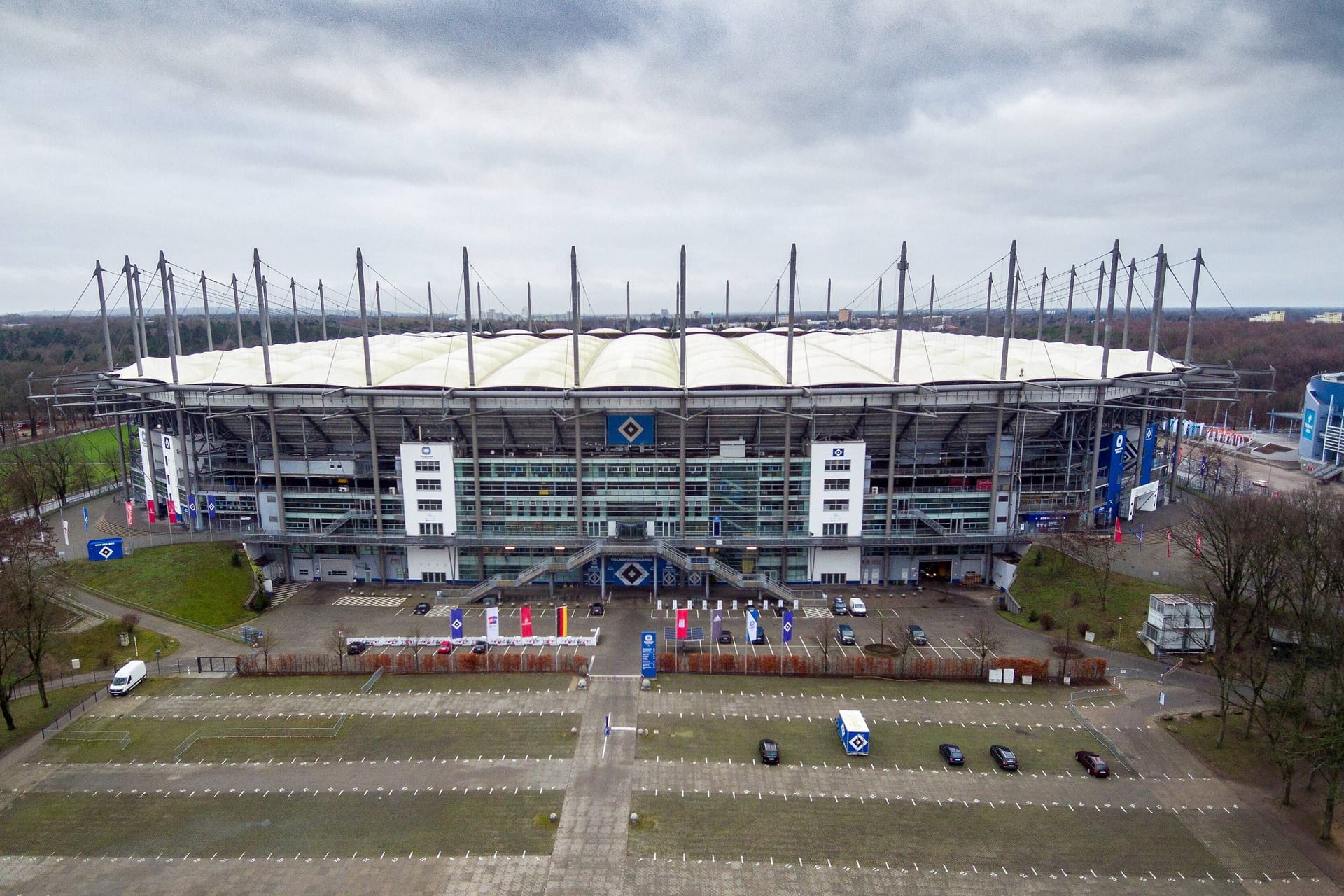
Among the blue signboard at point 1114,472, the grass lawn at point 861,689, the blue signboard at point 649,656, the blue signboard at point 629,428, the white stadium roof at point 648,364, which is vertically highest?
the white stadium roof at point 648,364

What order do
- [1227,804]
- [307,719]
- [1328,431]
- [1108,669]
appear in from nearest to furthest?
1. [1227,804]
2. [307,719]
3. [1108,669]
4. [1328,431]

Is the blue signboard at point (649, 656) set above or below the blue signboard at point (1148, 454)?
below

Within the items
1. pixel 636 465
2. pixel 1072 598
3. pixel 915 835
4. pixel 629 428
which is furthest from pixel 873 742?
pixel 629 428

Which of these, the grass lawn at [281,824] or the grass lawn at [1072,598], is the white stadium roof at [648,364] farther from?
the grass lawn at [281,824]

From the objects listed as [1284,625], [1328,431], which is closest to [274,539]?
[1284,625]

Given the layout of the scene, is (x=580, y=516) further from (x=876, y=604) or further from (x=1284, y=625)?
(x=1284, y=625)

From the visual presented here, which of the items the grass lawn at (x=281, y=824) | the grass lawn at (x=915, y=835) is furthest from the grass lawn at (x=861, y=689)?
the grass lawn at (x=281, y=824)

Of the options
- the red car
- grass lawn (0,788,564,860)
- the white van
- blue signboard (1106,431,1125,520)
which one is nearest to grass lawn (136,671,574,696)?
the white van
